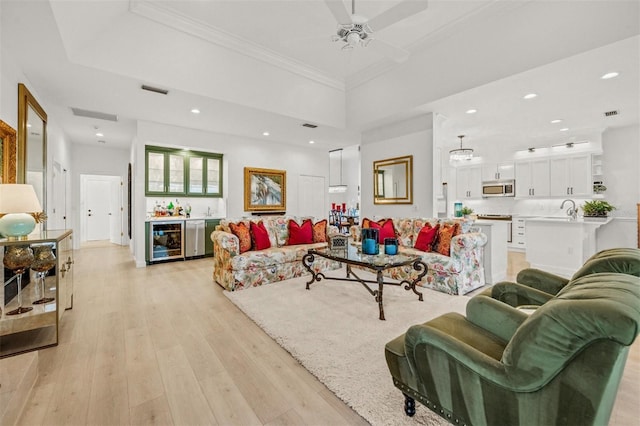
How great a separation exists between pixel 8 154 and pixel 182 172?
10.2ft

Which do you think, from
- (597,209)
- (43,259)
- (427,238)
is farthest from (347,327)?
(597,209)

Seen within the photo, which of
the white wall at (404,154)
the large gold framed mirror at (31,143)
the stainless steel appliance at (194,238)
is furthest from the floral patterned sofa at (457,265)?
the large gold framed mirror at (31,143)

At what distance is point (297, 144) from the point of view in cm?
741

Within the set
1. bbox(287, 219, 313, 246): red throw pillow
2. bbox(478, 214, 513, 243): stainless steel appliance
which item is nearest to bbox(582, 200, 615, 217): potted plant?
bbox(478, 214, 513, 243): stainless steel appliance

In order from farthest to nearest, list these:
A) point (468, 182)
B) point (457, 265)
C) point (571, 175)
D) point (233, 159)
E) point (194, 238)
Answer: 1. point (468, 182)
2. point (233, 159)
3. point (571, 175)
4. point (194, 238)
5. point (457, 265)

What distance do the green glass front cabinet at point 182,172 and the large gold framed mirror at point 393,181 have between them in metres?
3.58

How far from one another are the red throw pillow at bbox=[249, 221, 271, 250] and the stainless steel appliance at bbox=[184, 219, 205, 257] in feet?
7.35

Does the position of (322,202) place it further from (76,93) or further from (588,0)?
(588,0)

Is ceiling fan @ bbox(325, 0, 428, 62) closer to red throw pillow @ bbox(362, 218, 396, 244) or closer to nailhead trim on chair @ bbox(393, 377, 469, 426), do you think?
red throw pillow @ bbox(362, 218, 396, 244)

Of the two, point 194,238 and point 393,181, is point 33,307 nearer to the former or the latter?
point 194,238

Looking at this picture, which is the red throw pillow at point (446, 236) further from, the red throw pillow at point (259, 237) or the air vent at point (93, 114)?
the air vent at point (93, 114)

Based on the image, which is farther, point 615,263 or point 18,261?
point 18,261

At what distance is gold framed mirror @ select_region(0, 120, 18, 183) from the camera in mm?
2805

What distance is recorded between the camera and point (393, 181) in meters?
5.57
